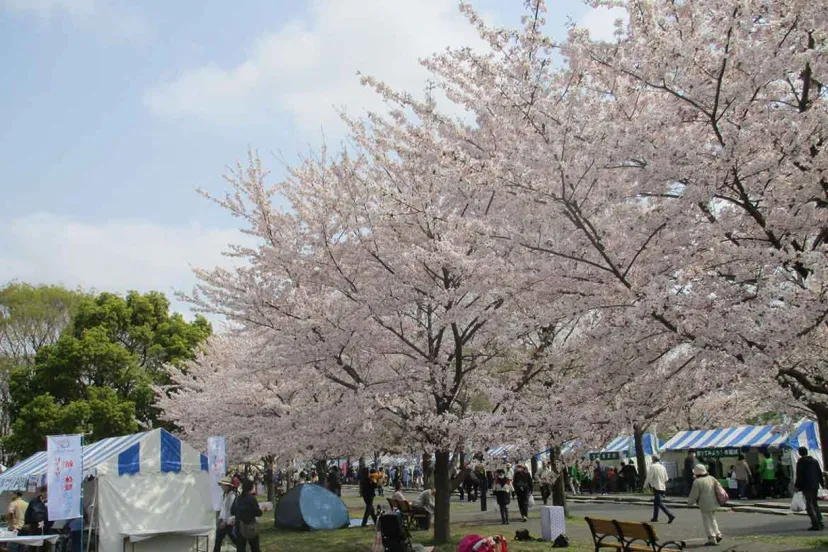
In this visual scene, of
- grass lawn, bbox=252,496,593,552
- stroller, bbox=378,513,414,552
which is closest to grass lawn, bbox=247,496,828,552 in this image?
grass lawn, bbox=252,496,593,552

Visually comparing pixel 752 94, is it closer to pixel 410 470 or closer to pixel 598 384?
pixel 598 384

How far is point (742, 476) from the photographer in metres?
24.3

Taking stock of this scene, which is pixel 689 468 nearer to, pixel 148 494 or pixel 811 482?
pixel 811 482

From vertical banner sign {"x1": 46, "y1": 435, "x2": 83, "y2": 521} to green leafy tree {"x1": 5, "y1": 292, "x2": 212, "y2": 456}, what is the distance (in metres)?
21.7

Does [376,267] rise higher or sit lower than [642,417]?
higher

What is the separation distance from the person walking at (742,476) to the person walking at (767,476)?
44 cm

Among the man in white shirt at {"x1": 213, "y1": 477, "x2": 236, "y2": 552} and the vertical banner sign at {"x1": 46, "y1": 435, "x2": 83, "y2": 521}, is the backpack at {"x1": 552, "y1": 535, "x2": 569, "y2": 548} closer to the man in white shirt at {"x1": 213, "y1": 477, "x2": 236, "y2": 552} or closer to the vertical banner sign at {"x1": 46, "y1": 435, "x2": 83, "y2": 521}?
the man in white shirt at {"x1": 213, "y1": 477, "x2": 236, "y2": 552}

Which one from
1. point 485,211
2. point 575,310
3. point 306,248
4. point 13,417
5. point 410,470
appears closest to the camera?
point 575,310

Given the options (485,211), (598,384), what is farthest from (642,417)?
(485,211)

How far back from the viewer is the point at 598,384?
9859 mm

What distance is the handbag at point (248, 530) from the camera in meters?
13.5

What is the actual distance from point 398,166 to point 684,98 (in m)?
6.69

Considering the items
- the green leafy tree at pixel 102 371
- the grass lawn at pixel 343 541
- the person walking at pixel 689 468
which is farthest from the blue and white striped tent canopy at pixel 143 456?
the green leafy tree at pixel 102 371

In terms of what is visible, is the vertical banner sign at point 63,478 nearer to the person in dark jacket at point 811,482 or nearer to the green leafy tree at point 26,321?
the person in dark jacket at point 811,482
